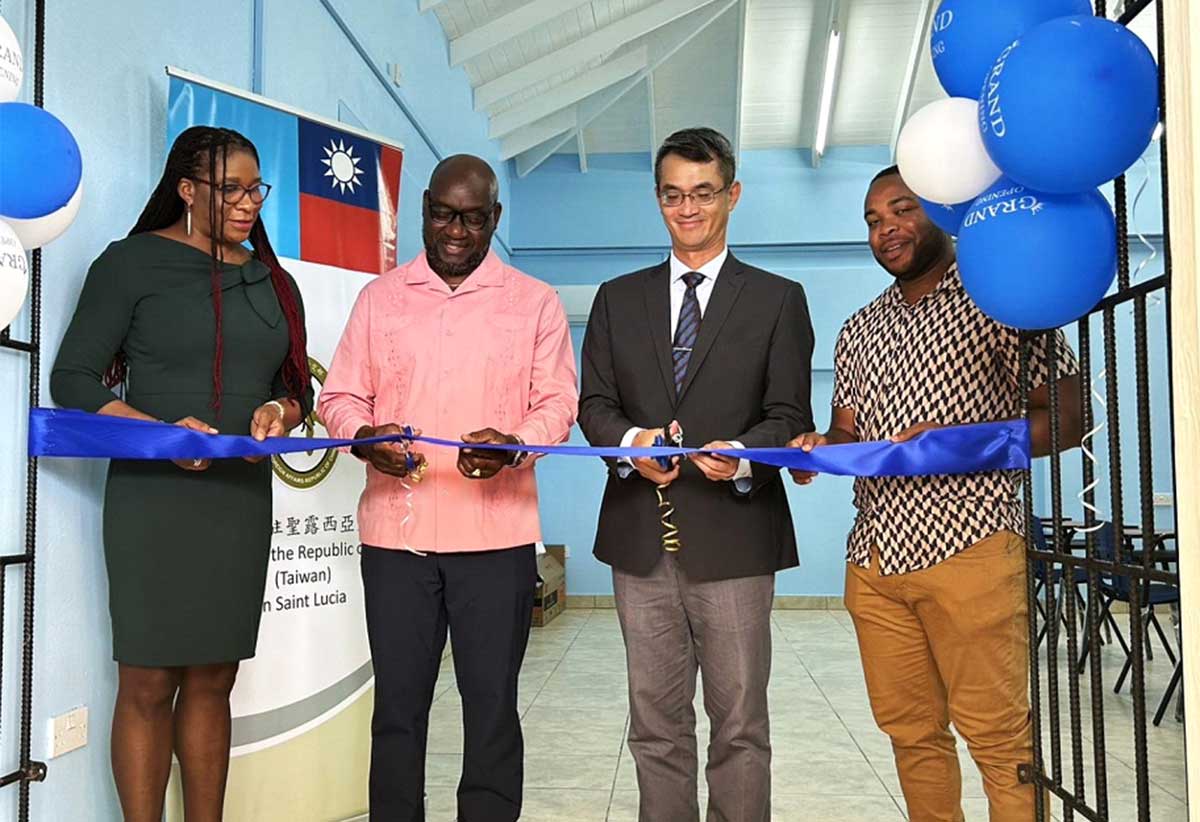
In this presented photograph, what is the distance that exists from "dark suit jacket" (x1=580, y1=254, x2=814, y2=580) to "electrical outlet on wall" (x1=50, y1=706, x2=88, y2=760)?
4.19 feet

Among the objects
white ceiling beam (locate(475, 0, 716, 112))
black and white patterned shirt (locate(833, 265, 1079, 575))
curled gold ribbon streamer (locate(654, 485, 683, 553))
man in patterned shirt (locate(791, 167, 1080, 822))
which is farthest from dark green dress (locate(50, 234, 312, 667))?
white ceiling beam (locate(475, 0, 716, 112))

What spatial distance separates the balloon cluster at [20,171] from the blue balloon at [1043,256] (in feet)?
5.31

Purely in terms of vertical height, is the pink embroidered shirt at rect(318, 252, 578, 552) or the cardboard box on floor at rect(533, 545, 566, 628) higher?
the pink embroidered shirt at rect(318, 252, 578, 552)

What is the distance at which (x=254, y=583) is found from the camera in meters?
2.43

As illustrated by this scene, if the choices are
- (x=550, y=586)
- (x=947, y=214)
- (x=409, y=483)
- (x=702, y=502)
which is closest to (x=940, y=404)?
(x=947, y=214)

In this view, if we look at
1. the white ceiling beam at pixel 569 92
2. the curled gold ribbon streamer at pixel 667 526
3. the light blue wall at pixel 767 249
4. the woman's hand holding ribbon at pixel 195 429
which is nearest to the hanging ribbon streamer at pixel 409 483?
the woman's hand holding ribbon at pixel 195 429

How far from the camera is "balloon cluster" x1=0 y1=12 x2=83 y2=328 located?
1.83 meters

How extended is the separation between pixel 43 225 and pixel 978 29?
1.73 m

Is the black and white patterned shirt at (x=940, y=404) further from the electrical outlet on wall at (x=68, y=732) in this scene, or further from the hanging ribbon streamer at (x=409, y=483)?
the electrical outlet on wall at (x=68, y=732)

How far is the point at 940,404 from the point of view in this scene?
2.32 metres

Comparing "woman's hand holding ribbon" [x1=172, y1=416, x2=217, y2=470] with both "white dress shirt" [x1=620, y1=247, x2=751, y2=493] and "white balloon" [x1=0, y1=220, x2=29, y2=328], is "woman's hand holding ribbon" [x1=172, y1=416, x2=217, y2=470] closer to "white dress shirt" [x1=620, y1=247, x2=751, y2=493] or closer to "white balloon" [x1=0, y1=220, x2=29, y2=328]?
"white balloon" [x1=0, y1=220, x2=29, y2=328]

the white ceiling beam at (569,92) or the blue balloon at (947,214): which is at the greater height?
the white ceiling beam at (569,92)

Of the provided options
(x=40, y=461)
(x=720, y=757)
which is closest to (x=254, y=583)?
(x=40, y=461)

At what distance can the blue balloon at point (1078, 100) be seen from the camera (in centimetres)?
162
